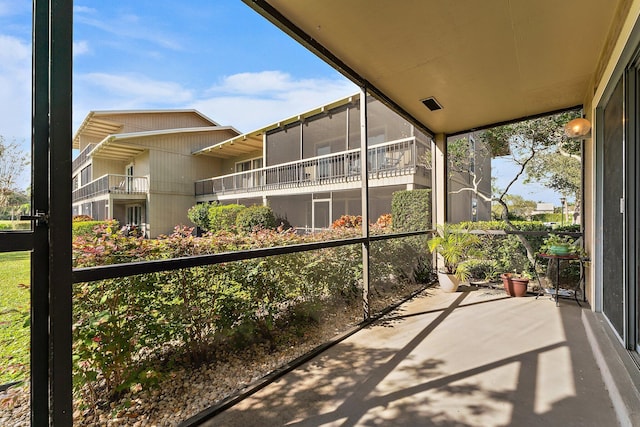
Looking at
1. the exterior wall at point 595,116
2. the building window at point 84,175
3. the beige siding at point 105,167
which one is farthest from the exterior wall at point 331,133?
the building window at point 84,175

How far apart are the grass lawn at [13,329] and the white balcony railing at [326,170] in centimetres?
751

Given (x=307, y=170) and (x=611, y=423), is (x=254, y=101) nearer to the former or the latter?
→ (x=307, y=170)

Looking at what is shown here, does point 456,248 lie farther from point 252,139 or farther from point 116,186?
point 252,139

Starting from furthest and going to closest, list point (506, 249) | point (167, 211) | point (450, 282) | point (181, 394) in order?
point (167, 211) < point (506, 249) < point (450, 282) < point (181, 394)

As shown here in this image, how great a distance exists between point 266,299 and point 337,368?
815 mm

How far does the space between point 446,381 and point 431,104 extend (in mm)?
3427

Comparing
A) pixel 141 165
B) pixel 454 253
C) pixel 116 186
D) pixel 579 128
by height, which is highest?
pixel 141 165

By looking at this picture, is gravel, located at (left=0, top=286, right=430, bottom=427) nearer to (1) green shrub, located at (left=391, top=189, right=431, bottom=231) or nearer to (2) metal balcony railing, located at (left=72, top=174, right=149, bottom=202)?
(2) metal balcony railing, located at (left=72, top=174, right=149, bottom=202)

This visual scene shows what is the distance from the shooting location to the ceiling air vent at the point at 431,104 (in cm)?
402

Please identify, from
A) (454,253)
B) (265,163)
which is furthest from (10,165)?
(265,163)

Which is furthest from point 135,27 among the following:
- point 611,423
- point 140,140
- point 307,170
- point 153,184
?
point 307,170

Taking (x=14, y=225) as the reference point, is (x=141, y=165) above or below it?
above

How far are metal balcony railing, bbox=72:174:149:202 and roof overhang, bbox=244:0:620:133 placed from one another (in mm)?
2947

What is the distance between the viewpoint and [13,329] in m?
1.39
